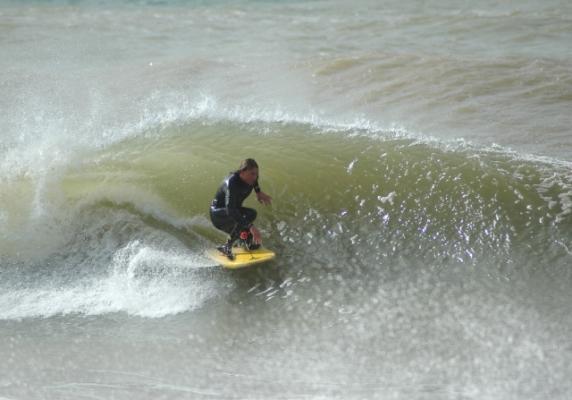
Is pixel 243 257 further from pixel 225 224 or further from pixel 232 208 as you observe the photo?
pixel 232 208

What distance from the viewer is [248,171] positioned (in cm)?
591

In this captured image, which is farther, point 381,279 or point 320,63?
point 320,63

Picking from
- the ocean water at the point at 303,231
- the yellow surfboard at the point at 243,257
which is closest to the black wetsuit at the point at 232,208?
the yellow surfboard at the point at 243,257

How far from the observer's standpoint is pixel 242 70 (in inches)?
497

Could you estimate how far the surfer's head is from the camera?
5895 millimetres

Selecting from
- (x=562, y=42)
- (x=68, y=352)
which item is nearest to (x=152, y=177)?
(x=68, y=352)

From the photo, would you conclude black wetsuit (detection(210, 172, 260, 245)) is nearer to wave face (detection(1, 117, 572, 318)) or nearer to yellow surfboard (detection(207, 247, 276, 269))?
yellow surfboard (detection(207, 247, 276, 269))

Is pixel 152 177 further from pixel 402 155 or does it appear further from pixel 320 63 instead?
pixel 320 63

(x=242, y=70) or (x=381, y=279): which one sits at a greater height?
(x=242, y=70)

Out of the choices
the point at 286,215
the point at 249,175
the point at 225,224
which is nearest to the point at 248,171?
the point at 249,175

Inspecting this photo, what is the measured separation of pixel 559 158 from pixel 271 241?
3.58 meters

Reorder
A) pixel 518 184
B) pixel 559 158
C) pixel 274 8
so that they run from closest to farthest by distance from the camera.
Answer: pixel 518 184
pixel 559 158
pixel 274 8

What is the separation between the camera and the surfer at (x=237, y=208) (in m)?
5.96

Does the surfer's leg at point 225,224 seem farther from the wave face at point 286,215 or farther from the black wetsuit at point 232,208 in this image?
the wave face at point 286,215
